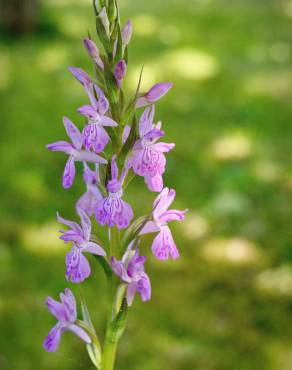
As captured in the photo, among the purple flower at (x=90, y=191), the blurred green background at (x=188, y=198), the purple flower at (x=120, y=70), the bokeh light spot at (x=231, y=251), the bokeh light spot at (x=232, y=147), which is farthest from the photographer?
the bokeh light spot at (x=232, y=147)

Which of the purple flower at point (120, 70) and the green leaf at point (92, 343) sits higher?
the purple flower at point (120, 70)

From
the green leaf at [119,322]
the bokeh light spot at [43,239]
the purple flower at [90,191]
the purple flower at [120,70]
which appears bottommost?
the green leaf at [119,322]

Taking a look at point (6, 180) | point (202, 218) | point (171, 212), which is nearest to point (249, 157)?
point (202, 218)

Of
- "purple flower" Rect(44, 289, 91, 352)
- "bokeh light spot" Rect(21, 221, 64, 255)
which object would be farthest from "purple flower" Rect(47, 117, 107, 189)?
"bokeh light spot" Rect(21, 221, 64, 255)

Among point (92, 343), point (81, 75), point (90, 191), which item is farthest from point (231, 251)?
point (81, 75)

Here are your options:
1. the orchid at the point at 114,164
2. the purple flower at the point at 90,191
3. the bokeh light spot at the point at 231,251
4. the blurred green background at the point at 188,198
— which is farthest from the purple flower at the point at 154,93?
the bokeh light spot at the point at 231,251

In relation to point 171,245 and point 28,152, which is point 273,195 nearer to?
point 28,152

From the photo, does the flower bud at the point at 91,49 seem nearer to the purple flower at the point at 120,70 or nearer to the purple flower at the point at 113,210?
the purple flower at the point at 120,70
